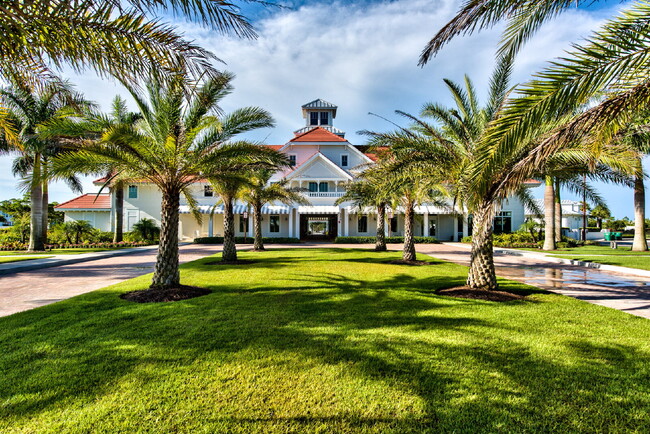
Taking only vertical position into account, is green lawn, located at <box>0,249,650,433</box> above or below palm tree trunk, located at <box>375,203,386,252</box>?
below

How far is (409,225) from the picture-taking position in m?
16.2

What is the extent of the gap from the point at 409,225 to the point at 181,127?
10.8 m

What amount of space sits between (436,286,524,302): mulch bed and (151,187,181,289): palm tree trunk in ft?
21.9

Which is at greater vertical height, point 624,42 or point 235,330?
point 624,42

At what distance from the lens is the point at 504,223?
34438 millimetres

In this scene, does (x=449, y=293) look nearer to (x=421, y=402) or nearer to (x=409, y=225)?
(x=421, y=402)

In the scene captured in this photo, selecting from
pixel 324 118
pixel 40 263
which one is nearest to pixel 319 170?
pixel 324 118

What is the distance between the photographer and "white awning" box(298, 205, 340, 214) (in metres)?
31.6

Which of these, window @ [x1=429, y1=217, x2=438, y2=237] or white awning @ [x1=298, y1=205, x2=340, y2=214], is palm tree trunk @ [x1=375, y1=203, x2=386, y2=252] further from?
window @ [x1=429, y1=217, x2=438, y2=237]

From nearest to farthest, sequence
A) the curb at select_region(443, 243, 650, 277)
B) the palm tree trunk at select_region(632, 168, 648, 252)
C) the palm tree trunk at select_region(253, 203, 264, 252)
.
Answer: the curb at select_region(443, 243, 650, 277)
the palm tree trunk at select_region(632, 168, 648, 252)
the palm tree trunk at select_region(253, 203, 264, 252)

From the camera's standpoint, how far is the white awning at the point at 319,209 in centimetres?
3164

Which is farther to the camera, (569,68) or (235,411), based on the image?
(569,68)

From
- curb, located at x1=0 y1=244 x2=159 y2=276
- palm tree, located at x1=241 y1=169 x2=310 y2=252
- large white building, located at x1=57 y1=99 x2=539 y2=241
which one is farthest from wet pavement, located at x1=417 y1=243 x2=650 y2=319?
large white building, located at x1=57 y1=99 x2=539 y2=241

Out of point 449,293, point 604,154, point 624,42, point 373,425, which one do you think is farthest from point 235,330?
point 604,154
